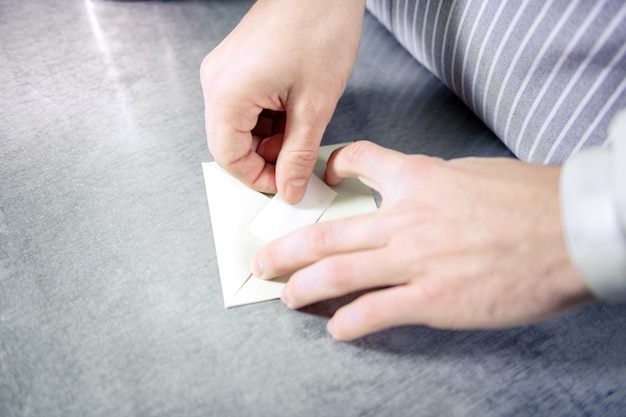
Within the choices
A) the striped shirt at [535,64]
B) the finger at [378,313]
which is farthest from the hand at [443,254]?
the striped shirt at [535,64]

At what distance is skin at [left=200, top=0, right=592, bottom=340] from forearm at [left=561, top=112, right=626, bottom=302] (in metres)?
0.02

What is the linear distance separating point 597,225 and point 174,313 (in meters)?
0.41

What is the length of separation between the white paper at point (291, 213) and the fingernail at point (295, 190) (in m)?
0.01

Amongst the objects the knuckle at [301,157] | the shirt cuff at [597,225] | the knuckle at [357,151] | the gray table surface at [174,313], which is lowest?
the gray table surface at [174,313]

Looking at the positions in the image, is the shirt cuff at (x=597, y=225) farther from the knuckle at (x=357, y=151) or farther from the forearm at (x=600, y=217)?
the knuckle at (x=357, y=151)

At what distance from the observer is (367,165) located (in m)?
0.54

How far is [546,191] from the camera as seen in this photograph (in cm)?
44

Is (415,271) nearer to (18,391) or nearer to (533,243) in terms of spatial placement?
(533,243)

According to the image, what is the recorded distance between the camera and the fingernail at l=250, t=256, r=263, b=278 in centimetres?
51

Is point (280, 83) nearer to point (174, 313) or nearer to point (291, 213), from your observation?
point (291, 213)

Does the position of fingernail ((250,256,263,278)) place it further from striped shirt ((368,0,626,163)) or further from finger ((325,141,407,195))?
striped shirt ((368,0,626,163))

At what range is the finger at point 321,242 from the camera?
0.48m

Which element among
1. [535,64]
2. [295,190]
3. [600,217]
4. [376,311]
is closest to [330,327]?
[376,311]

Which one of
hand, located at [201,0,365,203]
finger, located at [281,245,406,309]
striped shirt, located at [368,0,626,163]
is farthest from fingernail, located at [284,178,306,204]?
striped shirt, located at [368,0,626,163]
